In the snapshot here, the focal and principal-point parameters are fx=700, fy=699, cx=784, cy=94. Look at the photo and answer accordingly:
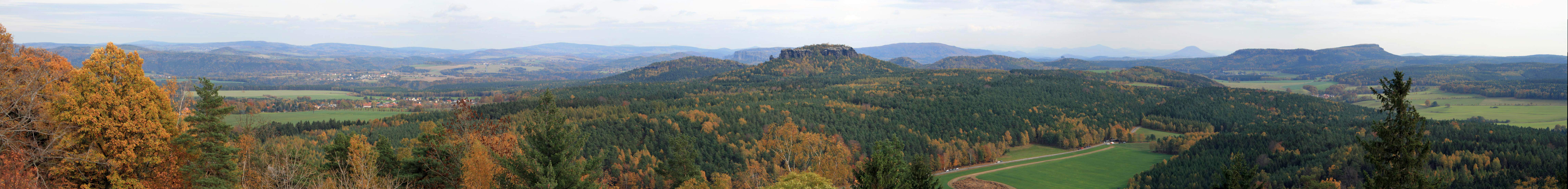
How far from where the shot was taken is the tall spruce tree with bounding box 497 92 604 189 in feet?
127

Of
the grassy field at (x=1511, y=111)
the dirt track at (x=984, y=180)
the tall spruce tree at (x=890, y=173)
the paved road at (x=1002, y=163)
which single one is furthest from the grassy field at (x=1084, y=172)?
the grassy field at (x=1511, y=111)

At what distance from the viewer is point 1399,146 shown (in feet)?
95.7

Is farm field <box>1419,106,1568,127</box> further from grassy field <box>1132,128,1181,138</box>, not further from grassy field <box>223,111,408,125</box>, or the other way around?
grassy field <box>223,111,408,125</box>

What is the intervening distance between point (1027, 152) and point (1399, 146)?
12017 cm

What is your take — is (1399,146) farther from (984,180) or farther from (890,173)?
(984,180)

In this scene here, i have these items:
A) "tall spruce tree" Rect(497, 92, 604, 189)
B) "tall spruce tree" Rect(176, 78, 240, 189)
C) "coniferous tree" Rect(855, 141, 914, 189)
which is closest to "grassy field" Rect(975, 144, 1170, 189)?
"coniferous tree" Rect(855, 141, 914, 189)

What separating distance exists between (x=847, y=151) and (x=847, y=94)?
9910 cm

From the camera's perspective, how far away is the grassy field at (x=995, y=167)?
364 ft

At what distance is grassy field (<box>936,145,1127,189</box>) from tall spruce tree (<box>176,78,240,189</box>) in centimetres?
7881

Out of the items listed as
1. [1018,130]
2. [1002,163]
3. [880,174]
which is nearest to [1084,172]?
[1002,163]

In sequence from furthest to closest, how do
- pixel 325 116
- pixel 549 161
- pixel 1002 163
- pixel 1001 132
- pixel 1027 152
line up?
pixel 325 116, pixel 1001 132, pixel 1027 152, pixel 1002 163, pixel 549 161

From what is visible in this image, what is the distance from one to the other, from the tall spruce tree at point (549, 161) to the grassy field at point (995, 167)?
6658cm

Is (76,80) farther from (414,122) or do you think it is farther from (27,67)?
(414,122)

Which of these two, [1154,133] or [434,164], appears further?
[1154,133]
